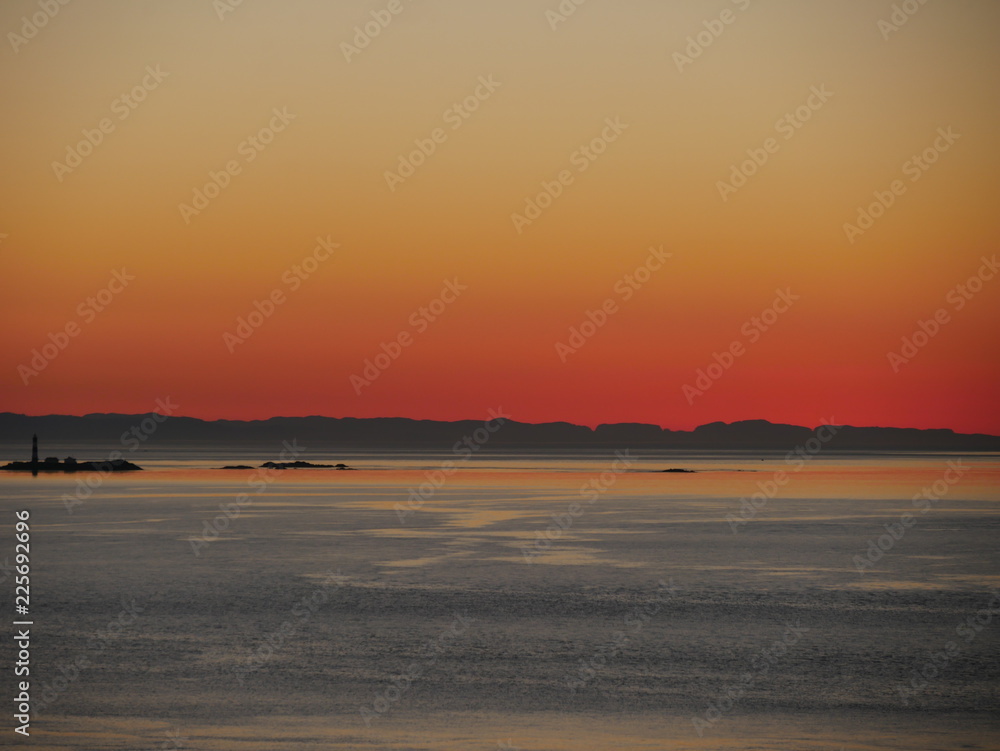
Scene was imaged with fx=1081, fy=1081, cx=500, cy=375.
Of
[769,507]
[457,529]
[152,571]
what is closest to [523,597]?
[152,571]

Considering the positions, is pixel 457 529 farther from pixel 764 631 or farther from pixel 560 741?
pixel 560 741

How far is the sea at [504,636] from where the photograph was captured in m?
15.9

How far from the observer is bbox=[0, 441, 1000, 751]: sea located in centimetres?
1595

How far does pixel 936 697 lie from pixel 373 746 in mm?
9515

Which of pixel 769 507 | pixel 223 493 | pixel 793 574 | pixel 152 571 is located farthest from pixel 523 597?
pixel 223 493

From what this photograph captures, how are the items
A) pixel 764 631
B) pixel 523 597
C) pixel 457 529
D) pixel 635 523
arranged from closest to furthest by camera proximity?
pixel 764 631 → pixel 523 597 → pixel 457 529 → pixel 635 523

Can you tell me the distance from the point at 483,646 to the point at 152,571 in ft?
48.4

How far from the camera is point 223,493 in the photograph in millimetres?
75312

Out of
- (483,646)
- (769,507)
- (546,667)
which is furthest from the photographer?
(769,507)

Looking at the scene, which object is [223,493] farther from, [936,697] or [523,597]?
[936,697]

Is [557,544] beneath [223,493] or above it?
beneath

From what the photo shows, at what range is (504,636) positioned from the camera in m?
22.4

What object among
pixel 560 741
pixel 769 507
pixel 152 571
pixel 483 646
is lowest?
pixel 560 741

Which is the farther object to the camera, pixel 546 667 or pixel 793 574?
pixel 793 574
